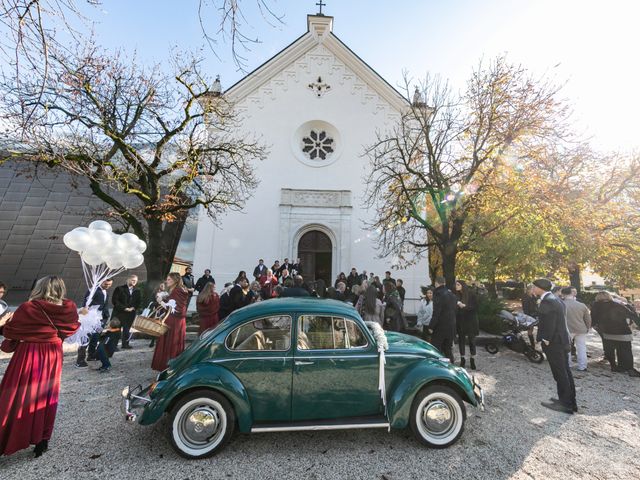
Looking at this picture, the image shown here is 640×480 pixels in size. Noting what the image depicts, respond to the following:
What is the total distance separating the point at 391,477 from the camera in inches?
116

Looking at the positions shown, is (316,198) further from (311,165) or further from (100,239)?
(100,239)

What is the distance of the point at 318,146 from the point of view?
15.8 meters

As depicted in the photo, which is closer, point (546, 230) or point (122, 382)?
point (122, 382)

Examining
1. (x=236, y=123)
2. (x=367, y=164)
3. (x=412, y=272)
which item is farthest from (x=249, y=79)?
(x=412, y=272)

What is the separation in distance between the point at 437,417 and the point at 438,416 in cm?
2

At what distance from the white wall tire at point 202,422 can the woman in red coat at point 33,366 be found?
4.34 feet

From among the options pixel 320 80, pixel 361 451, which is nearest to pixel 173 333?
pixel 361 451

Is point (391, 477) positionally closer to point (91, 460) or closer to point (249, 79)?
point (91, 460)

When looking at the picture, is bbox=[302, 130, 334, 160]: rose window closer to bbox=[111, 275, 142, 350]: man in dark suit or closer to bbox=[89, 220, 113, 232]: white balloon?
bbox=[111, 275, 142, 350]: man in dark suit

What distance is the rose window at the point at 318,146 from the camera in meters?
15.7

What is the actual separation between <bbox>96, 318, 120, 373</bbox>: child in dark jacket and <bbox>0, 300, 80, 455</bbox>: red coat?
3.17 metres

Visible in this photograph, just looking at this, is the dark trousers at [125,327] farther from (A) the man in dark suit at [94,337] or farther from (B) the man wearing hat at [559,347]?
(B) the man wearing hat at [559,347]

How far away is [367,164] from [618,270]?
14.2 m

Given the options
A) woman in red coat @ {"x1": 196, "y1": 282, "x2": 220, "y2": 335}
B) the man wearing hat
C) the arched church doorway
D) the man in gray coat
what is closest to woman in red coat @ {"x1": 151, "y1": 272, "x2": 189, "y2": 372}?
woman in red coat @ {"x1": 196, "y1": 282, "x2": 220, "y2": 335}
